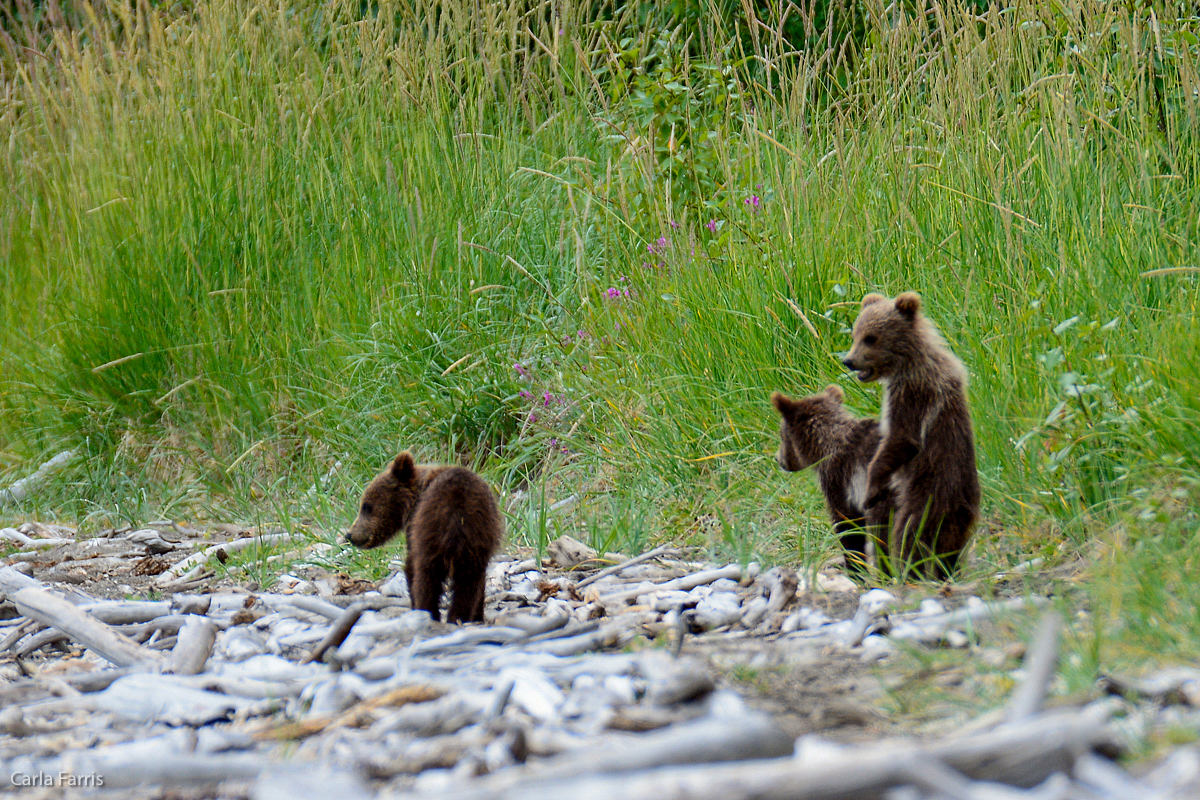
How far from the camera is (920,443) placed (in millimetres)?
3439

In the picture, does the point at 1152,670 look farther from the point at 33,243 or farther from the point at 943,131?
the point at 33,243

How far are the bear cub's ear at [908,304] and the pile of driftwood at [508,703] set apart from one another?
3.10ft

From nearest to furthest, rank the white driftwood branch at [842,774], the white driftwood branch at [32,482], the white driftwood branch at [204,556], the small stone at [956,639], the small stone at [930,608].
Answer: the white driftwood branch at [842,774] → the small stone at [956,639] → the small stone at [930,608] → the white driftwood branch at [204,556] → the white driftwood branch at [32,482]

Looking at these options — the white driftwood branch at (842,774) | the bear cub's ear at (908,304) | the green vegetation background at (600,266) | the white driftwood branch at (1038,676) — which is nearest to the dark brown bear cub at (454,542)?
the green vegetation background at (600,266)

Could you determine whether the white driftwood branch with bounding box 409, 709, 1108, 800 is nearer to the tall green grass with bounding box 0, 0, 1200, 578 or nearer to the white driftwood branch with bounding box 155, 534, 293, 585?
the tall green grass with bounding box 0, 0, 1200, 578

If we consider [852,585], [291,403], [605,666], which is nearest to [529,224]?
[291,403]

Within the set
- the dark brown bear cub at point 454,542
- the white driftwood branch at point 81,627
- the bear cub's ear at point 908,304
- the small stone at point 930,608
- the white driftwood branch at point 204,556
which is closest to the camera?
the small stone at point 930,608

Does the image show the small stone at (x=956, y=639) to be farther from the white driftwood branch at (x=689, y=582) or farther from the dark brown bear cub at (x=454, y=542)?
the dark brown bear cub at (x=454, y=542)

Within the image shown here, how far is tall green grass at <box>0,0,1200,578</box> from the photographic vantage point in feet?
13.4

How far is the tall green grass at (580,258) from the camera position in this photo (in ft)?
13.4

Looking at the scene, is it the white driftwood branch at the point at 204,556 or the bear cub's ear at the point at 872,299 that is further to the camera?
the white driftwood branch at the point at 204,556

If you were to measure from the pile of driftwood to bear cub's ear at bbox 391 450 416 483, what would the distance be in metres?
0.45

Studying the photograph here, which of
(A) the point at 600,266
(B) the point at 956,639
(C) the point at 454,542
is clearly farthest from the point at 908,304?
(A) the point at 600,266

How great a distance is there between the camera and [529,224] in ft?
21.0
